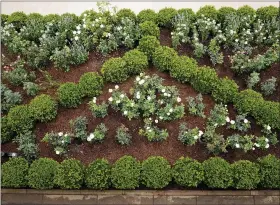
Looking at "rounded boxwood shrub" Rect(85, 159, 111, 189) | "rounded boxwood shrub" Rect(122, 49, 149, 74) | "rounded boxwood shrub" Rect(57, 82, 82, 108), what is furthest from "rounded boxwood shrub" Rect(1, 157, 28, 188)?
"rounded boxwood shrub" Rect(122, 49, 149, 74)

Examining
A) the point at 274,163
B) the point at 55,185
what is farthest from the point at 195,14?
the point at 55,185

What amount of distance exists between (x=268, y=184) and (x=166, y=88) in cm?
265

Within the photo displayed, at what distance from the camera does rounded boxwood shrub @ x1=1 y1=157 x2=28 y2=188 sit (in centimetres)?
791

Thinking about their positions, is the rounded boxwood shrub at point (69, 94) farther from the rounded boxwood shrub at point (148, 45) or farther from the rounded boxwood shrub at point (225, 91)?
the rounded boxwood shrub at point (225, 91)

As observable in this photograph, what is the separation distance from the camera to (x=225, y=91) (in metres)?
8.67

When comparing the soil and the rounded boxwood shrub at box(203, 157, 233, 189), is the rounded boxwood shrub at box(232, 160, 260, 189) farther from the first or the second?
the soil

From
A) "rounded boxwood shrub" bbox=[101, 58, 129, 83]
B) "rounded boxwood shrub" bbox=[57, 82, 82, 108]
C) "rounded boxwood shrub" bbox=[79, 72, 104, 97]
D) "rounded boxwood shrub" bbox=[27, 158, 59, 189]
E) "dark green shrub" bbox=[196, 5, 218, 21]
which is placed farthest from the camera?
"dark green shrub" bbox=[196, 5, 218, 21]

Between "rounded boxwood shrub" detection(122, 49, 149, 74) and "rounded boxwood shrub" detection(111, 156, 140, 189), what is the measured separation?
211cm

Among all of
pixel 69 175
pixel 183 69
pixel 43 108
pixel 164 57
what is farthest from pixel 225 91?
pixel 43 108

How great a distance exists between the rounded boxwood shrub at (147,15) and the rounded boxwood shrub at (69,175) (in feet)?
12.3

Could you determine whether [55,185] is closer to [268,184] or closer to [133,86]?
[133,86]

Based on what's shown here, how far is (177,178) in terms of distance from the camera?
780 centimetres

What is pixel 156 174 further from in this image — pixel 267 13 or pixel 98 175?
pixel 267 13

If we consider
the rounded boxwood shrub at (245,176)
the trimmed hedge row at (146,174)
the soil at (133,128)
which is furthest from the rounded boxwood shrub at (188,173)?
the rounded boxwood shrub at (245,176)
